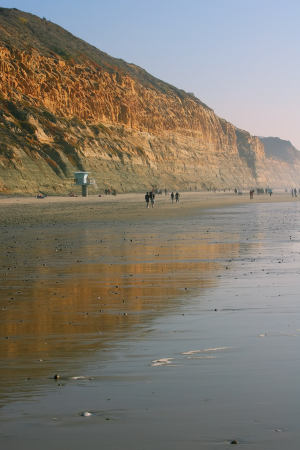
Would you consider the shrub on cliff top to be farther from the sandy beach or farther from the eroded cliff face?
the sandy beach

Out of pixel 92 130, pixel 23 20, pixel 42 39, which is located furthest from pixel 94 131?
pixel 23 20

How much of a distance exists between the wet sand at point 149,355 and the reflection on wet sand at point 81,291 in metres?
0.02

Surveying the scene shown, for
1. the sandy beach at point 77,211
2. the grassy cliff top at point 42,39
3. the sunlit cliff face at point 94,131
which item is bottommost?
the sandy beach at point 77,211

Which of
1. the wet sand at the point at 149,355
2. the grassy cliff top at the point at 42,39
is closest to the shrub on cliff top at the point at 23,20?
the grassy cliff top at the point at 42,39

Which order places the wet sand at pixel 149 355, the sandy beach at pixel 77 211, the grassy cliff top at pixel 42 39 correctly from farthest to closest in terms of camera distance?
the grassy cliff top at pixel 42 39, the sandy beach at pixel 77 211, the wet sand at pixel 149 355

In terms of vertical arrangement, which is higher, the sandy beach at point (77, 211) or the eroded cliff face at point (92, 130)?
the eroded cliff face at point (92, 130)

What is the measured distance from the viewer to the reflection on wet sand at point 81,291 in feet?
17.7

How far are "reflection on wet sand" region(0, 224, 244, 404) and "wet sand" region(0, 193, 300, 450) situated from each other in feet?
0.08

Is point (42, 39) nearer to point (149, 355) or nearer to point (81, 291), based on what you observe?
point (81, 291)

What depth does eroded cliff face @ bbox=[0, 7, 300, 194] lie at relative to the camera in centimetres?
6650

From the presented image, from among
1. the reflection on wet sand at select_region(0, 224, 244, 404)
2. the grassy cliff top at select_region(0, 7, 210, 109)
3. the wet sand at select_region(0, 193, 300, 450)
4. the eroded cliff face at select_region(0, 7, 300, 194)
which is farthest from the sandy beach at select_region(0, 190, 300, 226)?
the grassy cliff top at select_region(0, 7, 210, 109)

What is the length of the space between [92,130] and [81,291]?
7996 centimetres

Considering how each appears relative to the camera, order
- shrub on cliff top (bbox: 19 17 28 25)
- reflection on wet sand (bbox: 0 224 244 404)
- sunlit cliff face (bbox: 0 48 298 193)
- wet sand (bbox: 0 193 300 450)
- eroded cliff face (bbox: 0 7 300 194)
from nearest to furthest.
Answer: wet sand (bbox: 0 193 300 450) < reflection on wet sand (bbox: 0 224 244 404) < eroded cliff face (bbox: 0 7 300 194) < sunlit cliff face (bbox: 0 48 298 193) < shrub on cliff top (bbox: 19 17 28 25)

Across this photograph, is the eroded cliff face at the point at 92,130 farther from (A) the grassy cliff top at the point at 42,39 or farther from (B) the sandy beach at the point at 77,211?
(B) the sandy beach at the point at 77,211
